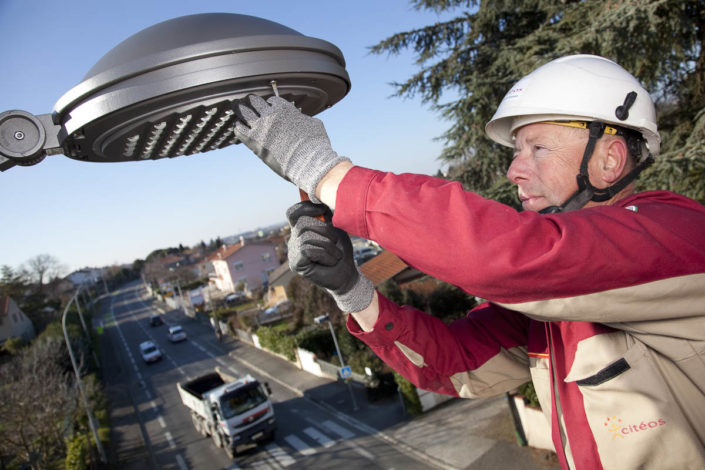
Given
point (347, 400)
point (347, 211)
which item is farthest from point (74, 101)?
point (347, 400)

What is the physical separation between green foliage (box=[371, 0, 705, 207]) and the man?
6130mm

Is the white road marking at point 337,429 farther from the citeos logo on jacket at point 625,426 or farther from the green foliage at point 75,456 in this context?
the citeos logo on jacket at point 625,426

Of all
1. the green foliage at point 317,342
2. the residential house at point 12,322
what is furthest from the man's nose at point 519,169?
the residential house at point 12,322

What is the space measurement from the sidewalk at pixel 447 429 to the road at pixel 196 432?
0.81 ft

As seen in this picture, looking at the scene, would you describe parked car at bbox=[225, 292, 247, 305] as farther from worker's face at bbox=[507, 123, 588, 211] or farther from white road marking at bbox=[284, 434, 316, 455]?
worker's face at bbox=[507, 123, 588, 211]

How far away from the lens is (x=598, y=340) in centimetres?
134

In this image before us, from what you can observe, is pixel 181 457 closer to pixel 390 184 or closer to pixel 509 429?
pixel 509 429

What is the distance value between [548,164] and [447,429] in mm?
10717

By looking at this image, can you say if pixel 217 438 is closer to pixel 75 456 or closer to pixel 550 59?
pixel 75 456

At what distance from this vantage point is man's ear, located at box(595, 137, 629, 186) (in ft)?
5.16

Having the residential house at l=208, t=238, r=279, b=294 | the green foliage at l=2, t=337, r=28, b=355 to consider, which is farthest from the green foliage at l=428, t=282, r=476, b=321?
the residential house at l=208, t=238, r=279, b=294

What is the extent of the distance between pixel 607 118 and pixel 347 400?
14416 mm

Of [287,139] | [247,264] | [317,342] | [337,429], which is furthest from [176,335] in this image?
[287,139]

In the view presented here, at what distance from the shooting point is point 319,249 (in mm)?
1377
